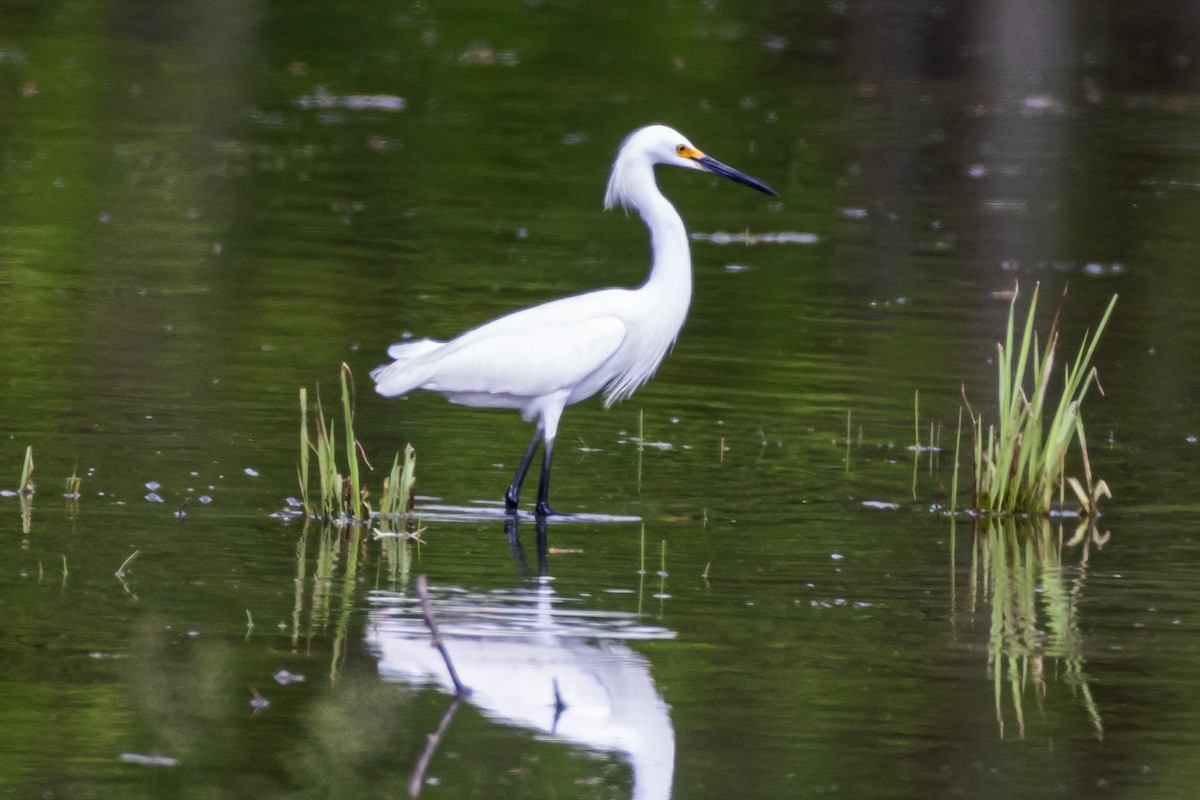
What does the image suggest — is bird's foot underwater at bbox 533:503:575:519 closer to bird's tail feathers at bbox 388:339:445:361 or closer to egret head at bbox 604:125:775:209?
bird's tail feathers at bbox 388:339:445:361

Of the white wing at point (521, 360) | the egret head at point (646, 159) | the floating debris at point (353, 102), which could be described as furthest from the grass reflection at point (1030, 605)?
the floating debris at point (353, 102)

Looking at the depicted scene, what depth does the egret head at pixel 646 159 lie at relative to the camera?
919 cm

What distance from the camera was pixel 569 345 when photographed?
8.67 m

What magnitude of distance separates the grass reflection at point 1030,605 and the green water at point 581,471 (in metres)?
0.02

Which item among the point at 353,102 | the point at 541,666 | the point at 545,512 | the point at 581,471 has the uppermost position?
the point at 353,102

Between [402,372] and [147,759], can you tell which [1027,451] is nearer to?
[402,372]

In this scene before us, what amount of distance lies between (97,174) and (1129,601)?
460 inches

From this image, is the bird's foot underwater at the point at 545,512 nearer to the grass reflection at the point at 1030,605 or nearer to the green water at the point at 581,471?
the green water at the point at 581,471

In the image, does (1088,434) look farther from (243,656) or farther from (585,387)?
(243,656)

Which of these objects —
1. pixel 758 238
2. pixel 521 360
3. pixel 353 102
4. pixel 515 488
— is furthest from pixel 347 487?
pixel 353 102

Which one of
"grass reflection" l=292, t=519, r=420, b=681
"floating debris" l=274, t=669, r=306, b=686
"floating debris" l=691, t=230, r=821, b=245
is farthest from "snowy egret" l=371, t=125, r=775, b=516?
"floating debris" l=691, t=230, r=821, b=245

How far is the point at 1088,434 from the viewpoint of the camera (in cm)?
1012

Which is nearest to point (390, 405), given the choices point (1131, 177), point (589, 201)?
point (589, 201)

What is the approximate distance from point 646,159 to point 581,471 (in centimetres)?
137
